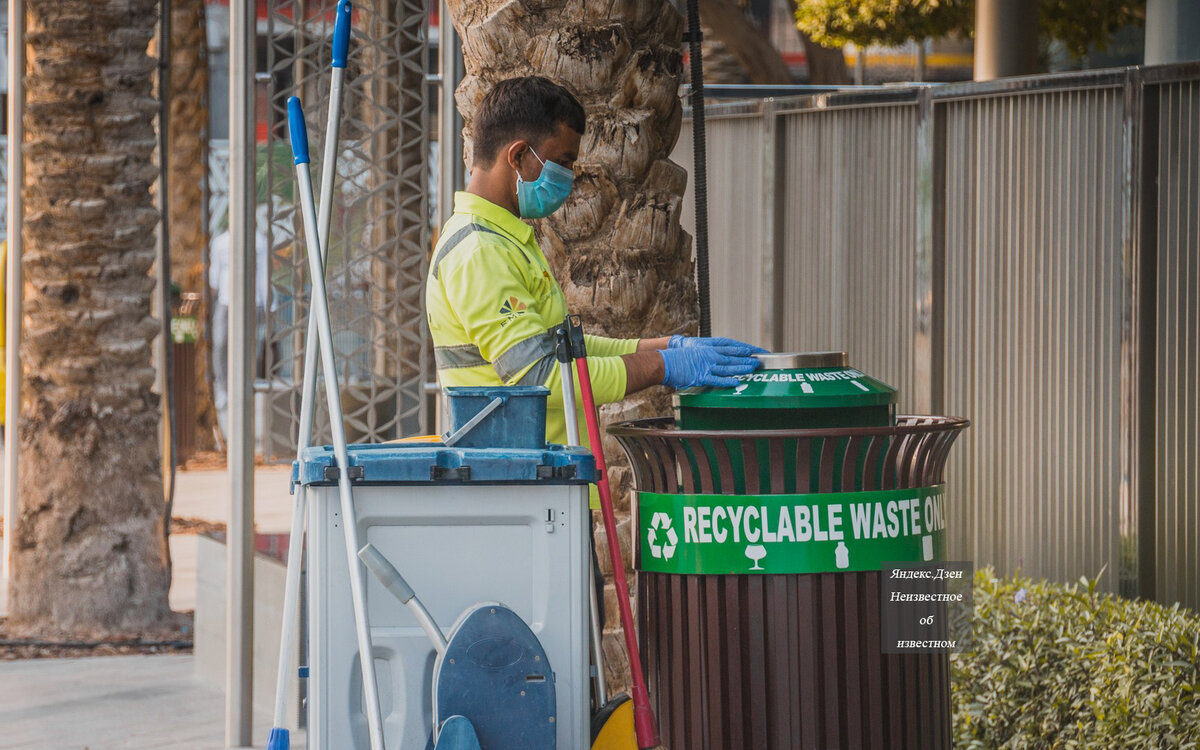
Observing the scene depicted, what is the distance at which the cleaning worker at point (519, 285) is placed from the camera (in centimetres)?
348

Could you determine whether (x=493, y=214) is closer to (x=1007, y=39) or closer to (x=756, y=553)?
(x=756, y=553)

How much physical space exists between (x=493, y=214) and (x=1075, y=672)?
2293mm

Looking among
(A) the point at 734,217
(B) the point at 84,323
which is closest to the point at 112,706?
(B) the point at 84,323

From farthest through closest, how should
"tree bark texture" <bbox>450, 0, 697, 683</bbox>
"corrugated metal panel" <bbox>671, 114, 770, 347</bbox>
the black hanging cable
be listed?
"corrugated metal panel" <bbox>671, 114, 770, 347</bbox>, "tree bark texture" <bbox>450, 0, 697, 683</bbox>, the black hanging cable

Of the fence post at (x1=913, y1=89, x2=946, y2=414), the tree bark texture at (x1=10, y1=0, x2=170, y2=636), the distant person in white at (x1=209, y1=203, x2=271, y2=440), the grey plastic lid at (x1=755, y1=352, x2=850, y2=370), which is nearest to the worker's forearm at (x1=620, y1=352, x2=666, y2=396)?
the grey plastic lid at (x1=755, y1=352, x2=850, y2=370)

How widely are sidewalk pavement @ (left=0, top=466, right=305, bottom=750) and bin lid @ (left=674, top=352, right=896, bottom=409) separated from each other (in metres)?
2.74

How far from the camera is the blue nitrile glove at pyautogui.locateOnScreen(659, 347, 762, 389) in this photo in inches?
135

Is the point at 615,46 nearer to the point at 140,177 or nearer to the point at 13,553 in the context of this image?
the point at 140,177

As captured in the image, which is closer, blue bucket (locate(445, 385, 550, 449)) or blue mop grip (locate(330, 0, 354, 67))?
blue bucket (locate(445, 385, 550, 449))

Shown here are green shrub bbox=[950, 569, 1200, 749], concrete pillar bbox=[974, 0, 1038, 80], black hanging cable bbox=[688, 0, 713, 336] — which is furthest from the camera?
concrete pillar bbox=[974, 0, 1038, 80]

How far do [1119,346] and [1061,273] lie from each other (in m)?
0.35

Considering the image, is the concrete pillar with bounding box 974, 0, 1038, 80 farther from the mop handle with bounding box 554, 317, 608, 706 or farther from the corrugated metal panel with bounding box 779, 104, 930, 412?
the mop handle with bounding box 554, 317, 608, 706

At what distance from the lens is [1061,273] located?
5504mm

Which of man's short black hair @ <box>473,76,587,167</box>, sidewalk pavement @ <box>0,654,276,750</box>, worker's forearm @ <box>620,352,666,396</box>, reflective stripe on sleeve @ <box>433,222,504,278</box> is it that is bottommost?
sidewalk pavement @ <box>0,654,276,750</box>
